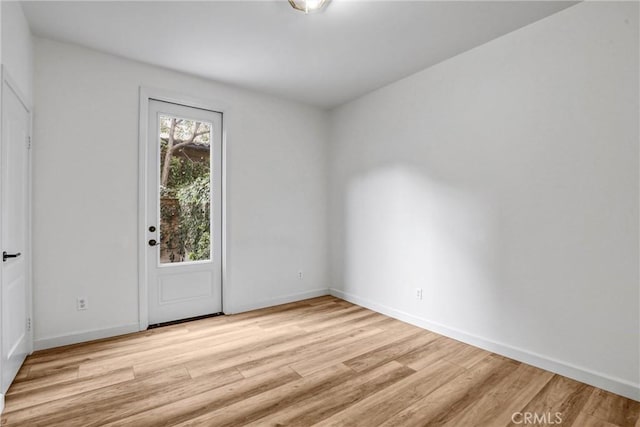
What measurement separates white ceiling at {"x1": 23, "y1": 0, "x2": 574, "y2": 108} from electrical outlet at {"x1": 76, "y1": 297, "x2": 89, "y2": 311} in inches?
94.2

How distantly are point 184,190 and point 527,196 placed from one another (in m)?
3.46

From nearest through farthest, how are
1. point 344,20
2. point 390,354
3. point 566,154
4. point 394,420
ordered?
point 394,420 < point 566,154 < point 344,20 < point 390,354

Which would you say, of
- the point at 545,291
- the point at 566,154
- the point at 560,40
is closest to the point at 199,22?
the point at 560,40

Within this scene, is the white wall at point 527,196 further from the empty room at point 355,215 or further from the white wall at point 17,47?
the white wall at point 17,47

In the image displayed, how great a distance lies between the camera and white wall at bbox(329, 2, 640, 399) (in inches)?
88.1

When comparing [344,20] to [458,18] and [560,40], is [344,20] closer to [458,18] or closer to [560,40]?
[458,18]

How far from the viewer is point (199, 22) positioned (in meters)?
2.65

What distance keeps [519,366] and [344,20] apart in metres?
3.17

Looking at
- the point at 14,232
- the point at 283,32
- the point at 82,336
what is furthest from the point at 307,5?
the point at 82,336

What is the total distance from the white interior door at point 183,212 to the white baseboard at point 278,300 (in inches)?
8.7
